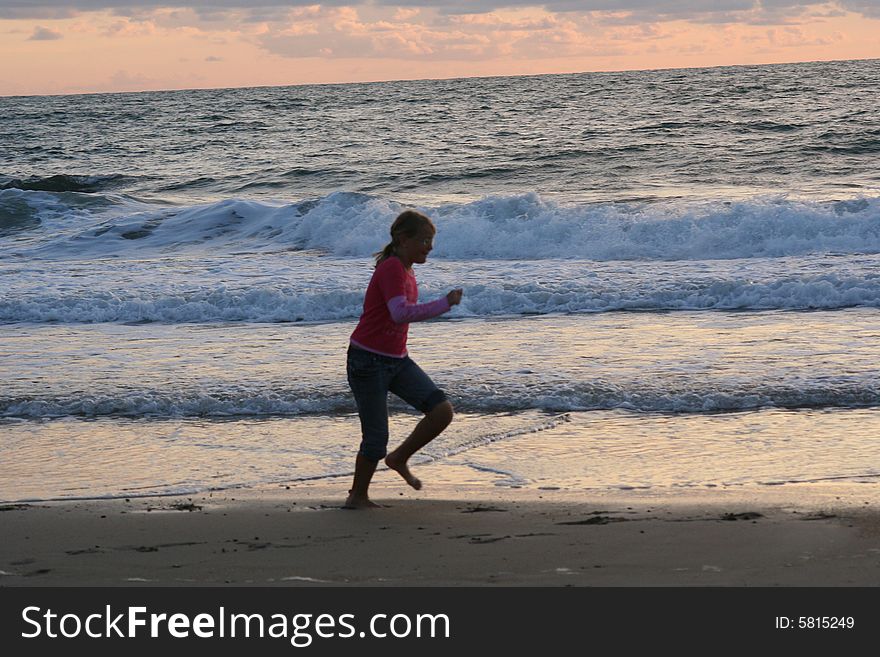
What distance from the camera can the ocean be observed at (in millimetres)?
6410

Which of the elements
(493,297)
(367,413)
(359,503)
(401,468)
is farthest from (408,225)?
(493,297)

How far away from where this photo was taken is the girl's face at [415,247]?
500 centimetres

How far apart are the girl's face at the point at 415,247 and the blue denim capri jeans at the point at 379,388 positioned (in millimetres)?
477

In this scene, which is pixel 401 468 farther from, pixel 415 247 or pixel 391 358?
pixel 415 247

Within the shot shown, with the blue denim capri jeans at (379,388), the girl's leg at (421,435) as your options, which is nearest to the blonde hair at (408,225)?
the blue denim capri jeans at (379,388)

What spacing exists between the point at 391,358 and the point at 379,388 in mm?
149

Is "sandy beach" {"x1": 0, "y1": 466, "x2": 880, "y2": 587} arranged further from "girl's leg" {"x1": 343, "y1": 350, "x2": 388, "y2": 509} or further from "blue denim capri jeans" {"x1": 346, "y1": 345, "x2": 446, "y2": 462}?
"blue denim capri jeans" {"x1": 346, "y1": 345, "x2": 446, "y2": 462}

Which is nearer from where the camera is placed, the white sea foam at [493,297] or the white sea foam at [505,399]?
the white sea foam at [505,399]

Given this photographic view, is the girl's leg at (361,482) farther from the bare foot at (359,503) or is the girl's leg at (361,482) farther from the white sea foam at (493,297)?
the white sea foam at (493,297)

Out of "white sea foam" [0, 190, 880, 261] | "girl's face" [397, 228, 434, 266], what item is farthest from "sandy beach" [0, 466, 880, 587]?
"white sea foam" [0, 190, 880, 261]

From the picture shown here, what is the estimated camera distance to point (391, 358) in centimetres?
521

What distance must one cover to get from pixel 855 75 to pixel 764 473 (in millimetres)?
50868

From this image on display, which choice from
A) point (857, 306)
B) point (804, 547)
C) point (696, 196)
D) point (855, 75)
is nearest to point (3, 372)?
point (804, 547)
